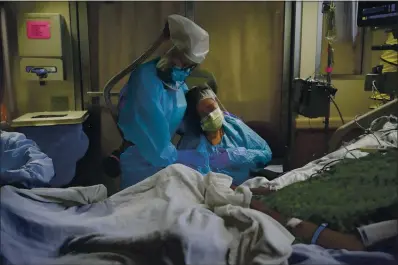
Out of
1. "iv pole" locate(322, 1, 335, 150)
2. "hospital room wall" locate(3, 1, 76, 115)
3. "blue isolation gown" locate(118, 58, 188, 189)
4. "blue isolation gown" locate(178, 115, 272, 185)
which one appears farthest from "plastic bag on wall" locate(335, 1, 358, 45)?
"hospital room wall" locate(3, 1, 76, 115)

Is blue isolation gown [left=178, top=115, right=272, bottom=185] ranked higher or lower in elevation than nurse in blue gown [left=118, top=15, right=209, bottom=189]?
lower

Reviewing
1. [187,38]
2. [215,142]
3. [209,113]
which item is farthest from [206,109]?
[187,38]

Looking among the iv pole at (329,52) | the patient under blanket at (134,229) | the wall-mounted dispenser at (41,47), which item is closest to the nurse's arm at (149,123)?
the wall-mounted dispenser at (41,47)

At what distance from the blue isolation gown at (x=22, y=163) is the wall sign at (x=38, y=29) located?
355mm

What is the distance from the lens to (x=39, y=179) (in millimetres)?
764

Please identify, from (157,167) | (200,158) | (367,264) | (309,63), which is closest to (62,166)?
(157,167)

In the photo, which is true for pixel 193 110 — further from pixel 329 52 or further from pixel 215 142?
pixel 329 52

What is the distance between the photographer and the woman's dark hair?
4.25 feet

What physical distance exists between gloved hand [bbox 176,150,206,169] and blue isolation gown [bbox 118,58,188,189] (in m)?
0.02

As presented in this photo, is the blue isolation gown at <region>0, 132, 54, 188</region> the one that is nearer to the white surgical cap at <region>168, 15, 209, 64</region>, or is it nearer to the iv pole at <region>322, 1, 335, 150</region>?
the white surgical cap at <region>168, 15, 209, 64</region>

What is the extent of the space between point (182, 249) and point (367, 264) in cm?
25

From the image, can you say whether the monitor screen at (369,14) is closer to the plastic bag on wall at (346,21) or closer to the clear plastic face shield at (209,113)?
the plastic bag on wall at (346,21)

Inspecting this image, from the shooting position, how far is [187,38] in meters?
1.27

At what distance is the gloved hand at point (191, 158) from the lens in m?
1.08
